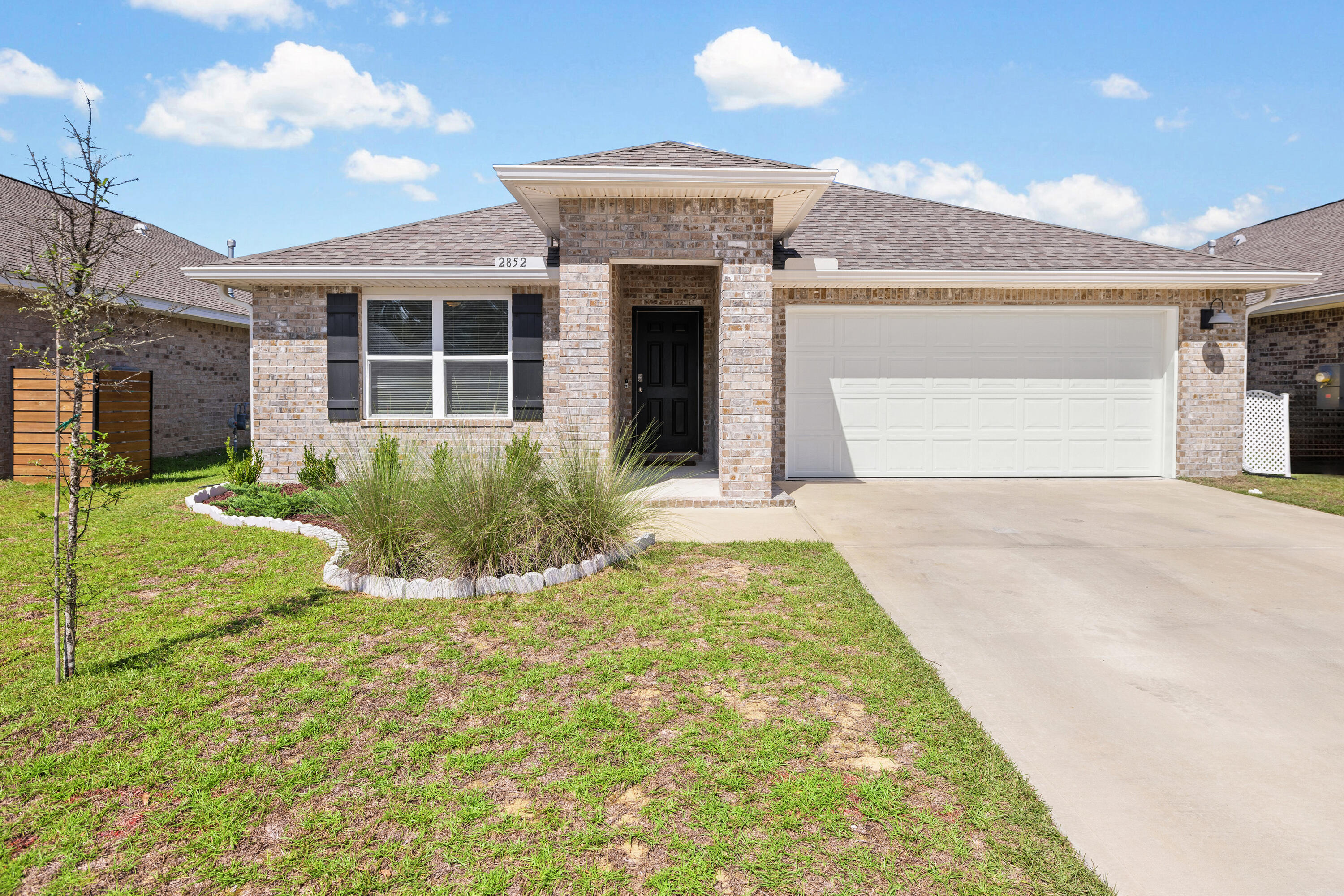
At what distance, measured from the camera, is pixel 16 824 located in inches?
91.0

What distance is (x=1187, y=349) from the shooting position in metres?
9.89

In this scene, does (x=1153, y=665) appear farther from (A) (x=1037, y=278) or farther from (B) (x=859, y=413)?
(A) (x=1037, y=278)

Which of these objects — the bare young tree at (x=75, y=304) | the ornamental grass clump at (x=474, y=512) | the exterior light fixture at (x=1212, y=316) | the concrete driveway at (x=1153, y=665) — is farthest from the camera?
the exterior light fixture at (x=1212, y=316)

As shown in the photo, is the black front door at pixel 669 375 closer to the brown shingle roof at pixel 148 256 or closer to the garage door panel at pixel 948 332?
the garage door panel at pixel 948 332

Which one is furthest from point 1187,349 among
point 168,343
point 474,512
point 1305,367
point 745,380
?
point 168,343

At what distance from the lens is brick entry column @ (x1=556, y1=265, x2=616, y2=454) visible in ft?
25.1

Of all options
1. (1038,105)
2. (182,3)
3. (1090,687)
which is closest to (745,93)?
(1038,105)

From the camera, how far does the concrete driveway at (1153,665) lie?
7.53 ft

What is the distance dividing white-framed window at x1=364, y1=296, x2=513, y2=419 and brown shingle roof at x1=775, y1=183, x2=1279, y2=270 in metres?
3.96

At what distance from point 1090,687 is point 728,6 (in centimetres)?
990

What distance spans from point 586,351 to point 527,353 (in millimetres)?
2038

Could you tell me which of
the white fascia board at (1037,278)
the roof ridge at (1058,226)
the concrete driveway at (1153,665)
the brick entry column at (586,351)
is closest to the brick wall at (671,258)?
the brick entry column at (586,351)

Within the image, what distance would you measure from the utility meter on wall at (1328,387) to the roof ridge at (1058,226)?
183 centimetres

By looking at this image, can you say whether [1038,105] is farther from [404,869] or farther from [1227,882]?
[404,869]
